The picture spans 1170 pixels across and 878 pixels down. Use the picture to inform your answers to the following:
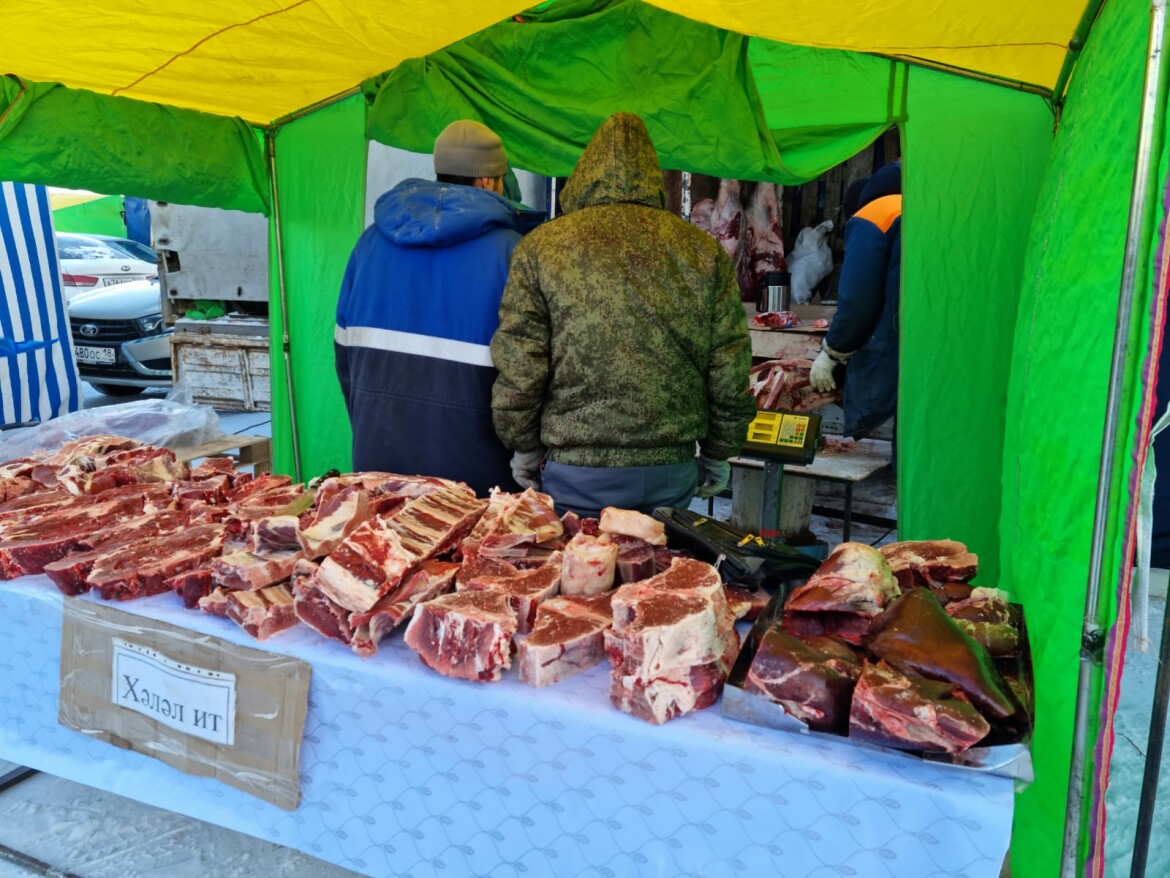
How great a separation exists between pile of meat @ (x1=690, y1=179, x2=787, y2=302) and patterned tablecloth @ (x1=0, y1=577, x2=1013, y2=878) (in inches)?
232

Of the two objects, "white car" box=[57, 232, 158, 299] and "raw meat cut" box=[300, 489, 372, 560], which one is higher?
"white car" box=[57, 232, 158, 299]

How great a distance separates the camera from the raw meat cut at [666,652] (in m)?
1.51

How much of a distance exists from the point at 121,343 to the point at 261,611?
881 centimetres

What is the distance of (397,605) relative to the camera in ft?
5.93

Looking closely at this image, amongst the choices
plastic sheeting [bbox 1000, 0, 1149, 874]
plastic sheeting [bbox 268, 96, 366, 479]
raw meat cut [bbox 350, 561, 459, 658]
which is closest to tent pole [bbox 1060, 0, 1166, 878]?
plastic sheeting [bbox 1000, 0, 1149, 874]

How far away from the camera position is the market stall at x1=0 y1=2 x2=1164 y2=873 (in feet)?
6.93

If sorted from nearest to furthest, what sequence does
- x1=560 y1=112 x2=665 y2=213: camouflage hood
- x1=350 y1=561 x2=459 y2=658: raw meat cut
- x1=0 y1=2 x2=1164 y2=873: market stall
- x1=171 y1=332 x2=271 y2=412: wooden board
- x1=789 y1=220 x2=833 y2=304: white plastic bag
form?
x1=350 y1=561 x2=459 y2=658: raw meat cut < x1=0 y1=2 x2=1164 y2=873: market stall < x1=560 y1=112 x2=665 y2=213: camouflage hood < x1=789 y1=220 x2=833 y2=304: white plastic bag < x1=171 y1=332 x2=271 y2=412: wooden board

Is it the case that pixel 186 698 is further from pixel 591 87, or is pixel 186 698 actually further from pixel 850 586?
pixel 591 87

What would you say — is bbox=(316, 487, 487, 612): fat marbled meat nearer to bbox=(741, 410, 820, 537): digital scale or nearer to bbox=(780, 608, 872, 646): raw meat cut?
bbox=(780, 608, 872, 646): raw meat cut

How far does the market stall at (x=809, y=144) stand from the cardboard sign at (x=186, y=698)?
1.60 meters

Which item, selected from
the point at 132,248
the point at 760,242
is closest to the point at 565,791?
the point at 760,242

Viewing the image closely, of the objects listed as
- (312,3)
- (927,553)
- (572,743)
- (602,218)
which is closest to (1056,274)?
(927,553)

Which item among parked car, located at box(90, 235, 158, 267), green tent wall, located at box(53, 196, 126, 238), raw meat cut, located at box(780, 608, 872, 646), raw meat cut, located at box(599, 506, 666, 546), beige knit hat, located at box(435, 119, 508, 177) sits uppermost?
green tent wall, located at box(53, 196, 126, 238)

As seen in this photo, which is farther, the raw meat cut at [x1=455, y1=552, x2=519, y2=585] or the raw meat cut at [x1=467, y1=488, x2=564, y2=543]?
the raw meat cut at [x1=467, y1=488, x2=564, y2=543]
